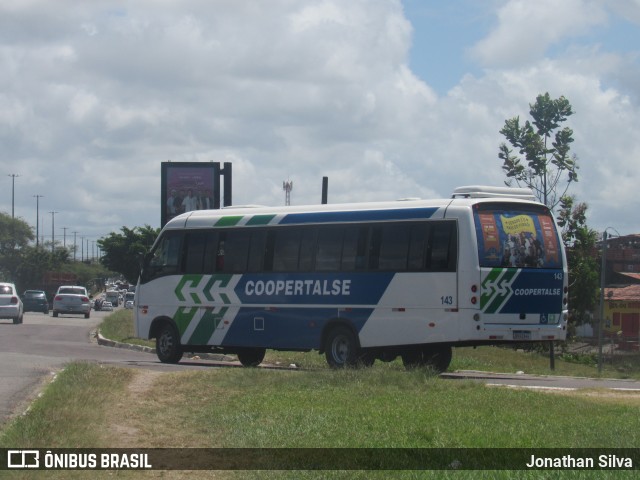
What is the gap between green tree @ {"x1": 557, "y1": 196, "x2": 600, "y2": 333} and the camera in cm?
3784

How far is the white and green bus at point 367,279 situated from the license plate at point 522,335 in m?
0.02

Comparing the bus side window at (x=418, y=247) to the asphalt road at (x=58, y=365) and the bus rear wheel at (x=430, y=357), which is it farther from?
the asphalt road at (x=58, y=365)

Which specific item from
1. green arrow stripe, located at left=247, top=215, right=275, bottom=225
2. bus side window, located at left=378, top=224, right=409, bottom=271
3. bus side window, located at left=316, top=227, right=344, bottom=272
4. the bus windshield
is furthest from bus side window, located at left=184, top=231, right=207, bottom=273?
the bus windshield

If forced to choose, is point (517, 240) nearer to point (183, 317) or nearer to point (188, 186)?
point (183, 317)

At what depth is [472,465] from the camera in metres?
8.39

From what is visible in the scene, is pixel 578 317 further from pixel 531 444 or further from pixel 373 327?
pixel 531 444

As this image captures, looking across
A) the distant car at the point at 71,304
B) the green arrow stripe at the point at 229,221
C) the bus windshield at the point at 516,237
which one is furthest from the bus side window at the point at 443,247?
the distant car at the point at 71,304

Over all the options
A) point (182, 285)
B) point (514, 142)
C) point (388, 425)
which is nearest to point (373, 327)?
point (182, 285)

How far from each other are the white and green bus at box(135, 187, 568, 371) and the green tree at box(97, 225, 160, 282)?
4714 centimetres

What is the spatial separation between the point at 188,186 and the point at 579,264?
14668 mm

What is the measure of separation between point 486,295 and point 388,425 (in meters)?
7.16

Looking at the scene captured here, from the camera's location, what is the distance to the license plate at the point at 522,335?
17547 mm

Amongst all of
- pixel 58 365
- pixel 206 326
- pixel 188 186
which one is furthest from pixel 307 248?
pixel 188 186

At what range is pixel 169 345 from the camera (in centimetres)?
2194
